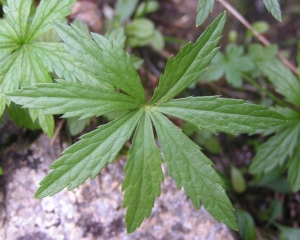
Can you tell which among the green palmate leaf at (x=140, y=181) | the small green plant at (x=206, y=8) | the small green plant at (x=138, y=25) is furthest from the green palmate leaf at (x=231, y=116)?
the small green plant at (x=138, y=25)

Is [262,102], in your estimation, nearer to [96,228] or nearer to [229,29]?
[229,29]

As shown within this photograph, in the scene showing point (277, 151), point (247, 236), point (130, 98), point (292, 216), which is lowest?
point (292, 216)

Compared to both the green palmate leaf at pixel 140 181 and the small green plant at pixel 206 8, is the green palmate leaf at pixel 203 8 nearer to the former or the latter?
the small green plant at pixel 206 8

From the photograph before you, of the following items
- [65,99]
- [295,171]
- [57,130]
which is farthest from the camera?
[57,130]

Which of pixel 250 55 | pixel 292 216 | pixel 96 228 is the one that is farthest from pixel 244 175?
pixel 96 228

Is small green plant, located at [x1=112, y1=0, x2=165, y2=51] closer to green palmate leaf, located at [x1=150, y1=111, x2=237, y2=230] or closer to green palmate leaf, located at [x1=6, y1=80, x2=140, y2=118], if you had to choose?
green palmate leaf, located at [x1=6, y1=80, x2=140, y2=118]

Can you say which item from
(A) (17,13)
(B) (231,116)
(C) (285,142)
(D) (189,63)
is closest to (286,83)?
(C) (285,142)

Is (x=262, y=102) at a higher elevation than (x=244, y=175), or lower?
higher

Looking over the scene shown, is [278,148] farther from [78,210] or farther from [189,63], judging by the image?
[78,210]
